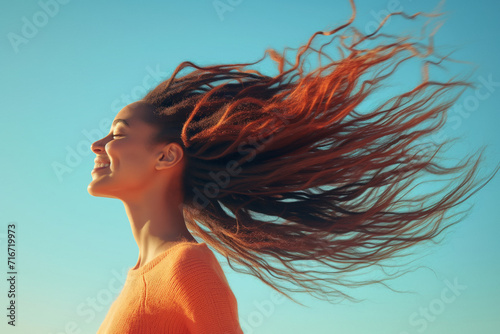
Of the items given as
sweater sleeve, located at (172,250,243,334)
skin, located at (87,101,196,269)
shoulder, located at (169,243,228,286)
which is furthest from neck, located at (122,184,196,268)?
sweater sleeve, located at (172,250,243,334)

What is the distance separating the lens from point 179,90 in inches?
144

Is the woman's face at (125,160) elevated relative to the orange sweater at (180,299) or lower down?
elevated

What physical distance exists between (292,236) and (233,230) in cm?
37

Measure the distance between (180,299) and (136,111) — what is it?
1255mm

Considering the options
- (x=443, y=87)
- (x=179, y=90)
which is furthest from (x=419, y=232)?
(x=179, y=90)

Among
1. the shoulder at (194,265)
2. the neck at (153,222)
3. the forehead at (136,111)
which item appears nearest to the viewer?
the shoulder at (194,265)

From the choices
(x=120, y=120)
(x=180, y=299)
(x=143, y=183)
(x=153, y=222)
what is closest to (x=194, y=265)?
(x=180, y=299)

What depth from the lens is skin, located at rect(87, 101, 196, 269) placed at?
325cm

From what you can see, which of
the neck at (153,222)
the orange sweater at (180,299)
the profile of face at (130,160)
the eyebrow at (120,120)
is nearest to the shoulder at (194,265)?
the orange sweater at (180,299)

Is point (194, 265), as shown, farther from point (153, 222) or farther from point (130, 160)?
point (130, 160)

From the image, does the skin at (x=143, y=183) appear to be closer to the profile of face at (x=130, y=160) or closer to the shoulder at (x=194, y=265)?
the profile of face at (x=130, y=160)

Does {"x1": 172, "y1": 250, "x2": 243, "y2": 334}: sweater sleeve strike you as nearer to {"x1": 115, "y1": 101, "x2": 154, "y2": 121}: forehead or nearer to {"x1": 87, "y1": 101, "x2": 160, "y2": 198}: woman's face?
{"x1": 87, "y1": 101, "x2": 160, "y2": 198}: woman's face

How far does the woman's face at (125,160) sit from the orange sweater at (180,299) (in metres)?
0.48

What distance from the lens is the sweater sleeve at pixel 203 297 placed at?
8.68 feet
